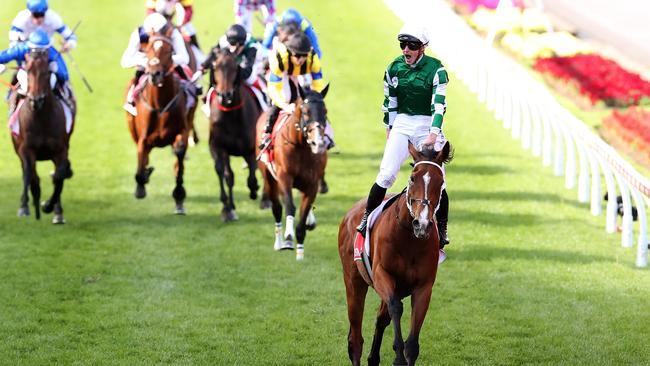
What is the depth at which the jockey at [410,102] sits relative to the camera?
1011 centimetres

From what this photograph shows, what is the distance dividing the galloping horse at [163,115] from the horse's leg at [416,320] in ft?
27.2

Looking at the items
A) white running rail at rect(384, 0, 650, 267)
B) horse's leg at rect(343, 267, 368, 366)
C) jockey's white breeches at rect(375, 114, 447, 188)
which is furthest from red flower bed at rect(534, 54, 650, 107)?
horse's leg at rect(343, 267, 368, 366)

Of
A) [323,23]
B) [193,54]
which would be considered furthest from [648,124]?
[323,23]

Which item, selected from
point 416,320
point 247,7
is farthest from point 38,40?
point 416,320

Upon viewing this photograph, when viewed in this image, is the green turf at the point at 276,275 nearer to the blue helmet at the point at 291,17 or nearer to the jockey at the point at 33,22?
the jockey at the point at 33,22

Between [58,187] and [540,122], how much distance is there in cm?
804

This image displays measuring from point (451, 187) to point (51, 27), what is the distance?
6.22m

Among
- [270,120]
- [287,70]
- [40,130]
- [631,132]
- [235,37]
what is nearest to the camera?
[287,70]

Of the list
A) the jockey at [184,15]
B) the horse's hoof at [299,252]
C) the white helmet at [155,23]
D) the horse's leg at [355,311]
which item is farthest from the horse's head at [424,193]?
the jockey at [184,15]

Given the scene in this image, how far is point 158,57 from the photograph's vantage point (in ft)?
56.0

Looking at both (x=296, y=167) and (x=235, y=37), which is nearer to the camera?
(x=296, y=167)

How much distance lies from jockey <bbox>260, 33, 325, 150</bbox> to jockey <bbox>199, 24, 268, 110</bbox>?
4.80 feet

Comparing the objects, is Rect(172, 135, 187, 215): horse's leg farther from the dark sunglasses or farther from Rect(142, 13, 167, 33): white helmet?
the dark sunglasses

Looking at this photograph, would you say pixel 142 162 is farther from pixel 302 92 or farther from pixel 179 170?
pixel 302 92
